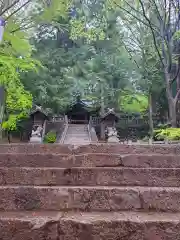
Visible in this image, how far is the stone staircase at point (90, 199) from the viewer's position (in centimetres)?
208

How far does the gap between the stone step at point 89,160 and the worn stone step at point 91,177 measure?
0.45 m

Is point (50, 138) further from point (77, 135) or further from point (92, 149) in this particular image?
point (92, 149)

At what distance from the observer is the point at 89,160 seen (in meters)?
3.52

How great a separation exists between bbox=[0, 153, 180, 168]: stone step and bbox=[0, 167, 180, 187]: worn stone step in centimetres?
45

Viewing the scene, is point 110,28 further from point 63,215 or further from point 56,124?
point 63,215

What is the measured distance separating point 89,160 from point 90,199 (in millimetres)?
1036

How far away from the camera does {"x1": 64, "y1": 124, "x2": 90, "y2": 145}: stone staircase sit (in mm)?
17203

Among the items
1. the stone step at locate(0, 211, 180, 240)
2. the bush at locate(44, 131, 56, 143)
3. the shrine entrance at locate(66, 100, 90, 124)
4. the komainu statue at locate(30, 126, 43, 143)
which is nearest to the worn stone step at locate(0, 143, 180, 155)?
the stone step at locate(0, 211, 180, 240)

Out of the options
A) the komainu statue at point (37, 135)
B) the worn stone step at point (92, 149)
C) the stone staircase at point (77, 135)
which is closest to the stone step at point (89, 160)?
the worn stone step at point (92, 149)

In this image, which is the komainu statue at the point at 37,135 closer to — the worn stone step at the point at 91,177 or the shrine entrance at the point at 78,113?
the shrine entrance at the point at 78,113

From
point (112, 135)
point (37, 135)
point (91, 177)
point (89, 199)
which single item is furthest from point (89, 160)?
point (112, 135)

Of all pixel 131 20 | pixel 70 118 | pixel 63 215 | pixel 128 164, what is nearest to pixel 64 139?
pixel 70 118

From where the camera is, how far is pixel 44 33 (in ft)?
80.2

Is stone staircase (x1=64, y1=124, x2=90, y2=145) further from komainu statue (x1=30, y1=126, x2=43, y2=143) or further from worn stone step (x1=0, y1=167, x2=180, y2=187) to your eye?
worn stone step (x1=0, y1=167, x2=180, y2=187)
